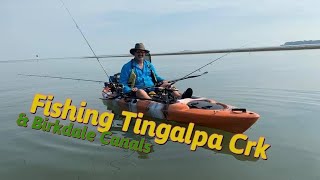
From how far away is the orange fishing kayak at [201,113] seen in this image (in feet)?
25.5

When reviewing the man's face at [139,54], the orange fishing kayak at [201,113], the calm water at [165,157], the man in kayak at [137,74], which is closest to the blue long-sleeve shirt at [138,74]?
the man in kayak at [137,74]

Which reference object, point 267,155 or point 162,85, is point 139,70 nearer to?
point 162,85

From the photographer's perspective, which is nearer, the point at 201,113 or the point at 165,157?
the point at 165,157

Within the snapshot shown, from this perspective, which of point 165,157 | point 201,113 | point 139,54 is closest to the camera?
point 165,157

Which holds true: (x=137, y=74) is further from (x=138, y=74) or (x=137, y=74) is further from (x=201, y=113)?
(x=201, y=113)

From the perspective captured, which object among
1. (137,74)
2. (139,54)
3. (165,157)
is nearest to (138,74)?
(137,74)

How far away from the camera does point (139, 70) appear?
37.1 ft

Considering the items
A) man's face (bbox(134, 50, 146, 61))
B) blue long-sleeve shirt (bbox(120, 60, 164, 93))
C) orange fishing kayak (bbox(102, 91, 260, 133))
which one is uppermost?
man's face (bbox(134, 50, 146, 61))

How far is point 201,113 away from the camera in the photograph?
8250 mm

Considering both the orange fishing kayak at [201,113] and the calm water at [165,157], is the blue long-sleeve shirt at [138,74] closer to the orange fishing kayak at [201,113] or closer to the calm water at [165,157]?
the orange fishing kayak at [201,113]

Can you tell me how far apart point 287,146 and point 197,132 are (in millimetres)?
2156

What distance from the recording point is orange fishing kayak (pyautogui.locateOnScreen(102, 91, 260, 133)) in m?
7.77

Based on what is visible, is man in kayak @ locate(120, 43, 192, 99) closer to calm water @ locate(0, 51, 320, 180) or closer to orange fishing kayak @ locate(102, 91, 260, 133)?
orange fishing kayak @ locate(102, 91, 260, 133)

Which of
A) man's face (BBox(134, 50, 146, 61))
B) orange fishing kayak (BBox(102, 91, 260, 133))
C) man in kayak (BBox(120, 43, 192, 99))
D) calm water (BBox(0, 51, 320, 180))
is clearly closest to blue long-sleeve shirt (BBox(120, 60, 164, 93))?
man in kayak (BBox(120, 43, 192, 99))
